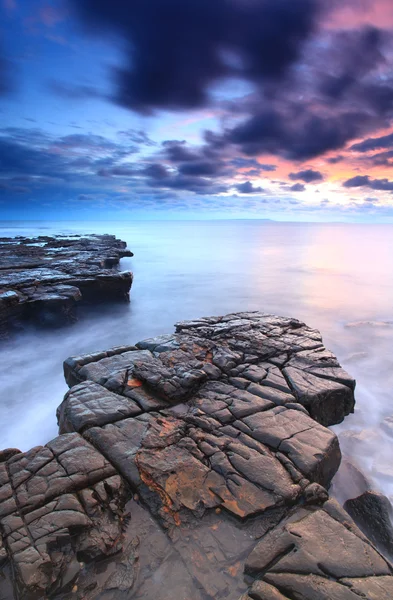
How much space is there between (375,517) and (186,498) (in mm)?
2110

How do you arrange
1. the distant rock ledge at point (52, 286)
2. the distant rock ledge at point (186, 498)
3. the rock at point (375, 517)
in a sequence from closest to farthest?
the distant rock ledge at point (186, 498), the rock at point (375, 517), the distant rock ledge at point (52, 286)

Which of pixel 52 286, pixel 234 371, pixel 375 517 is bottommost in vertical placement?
pixel 375 517

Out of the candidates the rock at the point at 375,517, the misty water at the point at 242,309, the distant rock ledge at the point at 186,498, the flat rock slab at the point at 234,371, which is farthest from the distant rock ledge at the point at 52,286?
the rock at the point at 375,517

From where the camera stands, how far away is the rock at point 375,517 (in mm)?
3254

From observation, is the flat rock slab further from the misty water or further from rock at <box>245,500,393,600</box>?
rock at <box>245,500,393,600</box>

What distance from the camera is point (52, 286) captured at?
10.1m

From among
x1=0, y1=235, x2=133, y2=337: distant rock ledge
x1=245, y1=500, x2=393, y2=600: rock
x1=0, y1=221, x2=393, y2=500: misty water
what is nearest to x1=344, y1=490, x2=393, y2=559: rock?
x1=0, y1=221, x2=393, y2=500: misty water

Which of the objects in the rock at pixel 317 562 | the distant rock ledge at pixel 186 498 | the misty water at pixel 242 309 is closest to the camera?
the rock at pixel 317 562

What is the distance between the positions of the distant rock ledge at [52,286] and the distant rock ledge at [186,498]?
5289 millimetres

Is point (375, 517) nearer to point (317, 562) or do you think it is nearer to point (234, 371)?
point (317, 562)

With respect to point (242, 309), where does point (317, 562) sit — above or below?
above

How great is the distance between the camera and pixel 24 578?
2.13 metres

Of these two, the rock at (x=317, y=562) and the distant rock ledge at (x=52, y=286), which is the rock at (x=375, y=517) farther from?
the distant rock ledge at (x=52, y=286)

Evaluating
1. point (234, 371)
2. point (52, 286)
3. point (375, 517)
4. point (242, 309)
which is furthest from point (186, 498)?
point (242, 309)
